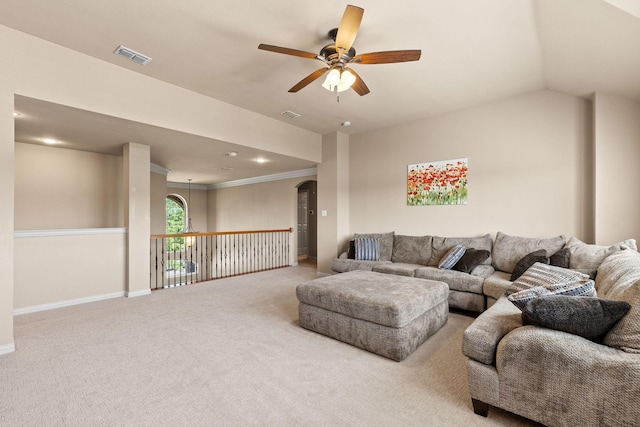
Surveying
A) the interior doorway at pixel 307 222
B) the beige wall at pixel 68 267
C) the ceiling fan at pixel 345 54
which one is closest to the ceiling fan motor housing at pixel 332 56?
the ceiling fan at pixel 345 54

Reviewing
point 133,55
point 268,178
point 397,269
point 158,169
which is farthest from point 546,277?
point 158,169

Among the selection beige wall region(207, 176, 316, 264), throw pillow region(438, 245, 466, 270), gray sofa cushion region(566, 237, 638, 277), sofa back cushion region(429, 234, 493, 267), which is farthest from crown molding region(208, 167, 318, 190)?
gray sofa cushion region(566, 237, 638, 277)

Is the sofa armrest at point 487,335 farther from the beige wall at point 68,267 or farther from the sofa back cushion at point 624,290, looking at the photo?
the beige wall at point 68,267

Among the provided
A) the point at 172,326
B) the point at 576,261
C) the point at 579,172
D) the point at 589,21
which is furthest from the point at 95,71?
the point at 579,172

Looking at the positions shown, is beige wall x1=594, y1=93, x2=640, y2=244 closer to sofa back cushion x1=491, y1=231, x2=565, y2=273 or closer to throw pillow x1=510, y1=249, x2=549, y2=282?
sofa back cushion x1=491, y1=231, x2=565, y2=273

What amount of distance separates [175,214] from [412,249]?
31.7ft

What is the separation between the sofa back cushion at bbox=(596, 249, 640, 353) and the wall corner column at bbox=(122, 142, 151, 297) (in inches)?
208

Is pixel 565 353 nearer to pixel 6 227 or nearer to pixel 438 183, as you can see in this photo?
pixel 438 183

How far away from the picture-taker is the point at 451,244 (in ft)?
14.7

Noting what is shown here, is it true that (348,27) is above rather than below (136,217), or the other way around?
above

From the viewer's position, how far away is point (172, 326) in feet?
10.6

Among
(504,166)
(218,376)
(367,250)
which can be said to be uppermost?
(504,166)

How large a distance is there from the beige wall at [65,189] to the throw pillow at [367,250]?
4.35 meters

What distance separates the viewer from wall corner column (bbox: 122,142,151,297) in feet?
14.8
